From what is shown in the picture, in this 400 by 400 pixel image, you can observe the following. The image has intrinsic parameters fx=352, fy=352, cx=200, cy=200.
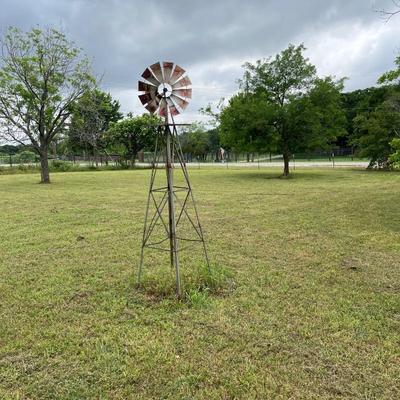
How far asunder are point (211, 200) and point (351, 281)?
598 cm

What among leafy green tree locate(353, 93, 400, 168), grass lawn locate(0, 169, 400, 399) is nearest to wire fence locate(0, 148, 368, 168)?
leafy green tree locate(353, 93, 400, 168)

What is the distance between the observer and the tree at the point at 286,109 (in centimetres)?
1485

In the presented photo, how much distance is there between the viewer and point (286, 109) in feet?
48.6

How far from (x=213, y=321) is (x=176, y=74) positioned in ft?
6.61

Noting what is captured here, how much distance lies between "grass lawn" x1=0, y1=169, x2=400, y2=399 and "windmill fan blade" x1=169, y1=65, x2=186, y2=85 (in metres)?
1.79

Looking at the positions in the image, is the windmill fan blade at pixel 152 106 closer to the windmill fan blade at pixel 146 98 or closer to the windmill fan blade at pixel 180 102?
the windmill fan blade at pixel 146 98

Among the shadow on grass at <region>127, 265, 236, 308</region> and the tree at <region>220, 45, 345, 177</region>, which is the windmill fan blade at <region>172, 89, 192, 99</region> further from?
the tree at <region>220, 45, 345, 177</region>

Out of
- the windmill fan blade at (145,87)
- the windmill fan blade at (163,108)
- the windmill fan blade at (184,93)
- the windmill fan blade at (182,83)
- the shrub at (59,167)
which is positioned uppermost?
the windmill fan blade at (182,83)

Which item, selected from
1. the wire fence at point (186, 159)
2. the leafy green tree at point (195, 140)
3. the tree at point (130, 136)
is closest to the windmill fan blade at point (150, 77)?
the wire fence at point (186, 159)

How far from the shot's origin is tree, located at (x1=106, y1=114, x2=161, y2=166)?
29531 mm

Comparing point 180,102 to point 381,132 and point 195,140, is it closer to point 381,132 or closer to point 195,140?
point 381,132

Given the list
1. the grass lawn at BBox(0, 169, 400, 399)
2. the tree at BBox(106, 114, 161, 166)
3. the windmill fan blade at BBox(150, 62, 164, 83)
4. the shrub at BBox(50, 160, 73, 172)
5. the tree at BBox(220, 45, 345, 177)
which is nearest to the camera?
the grass lawn at BBox(0, 169, 400, 399)

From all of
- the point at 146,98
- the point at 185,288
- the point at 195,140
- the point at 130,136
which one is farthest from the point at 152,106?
the point at 195,140

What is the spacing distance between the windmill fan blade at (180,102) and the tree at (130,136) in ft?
87.1
